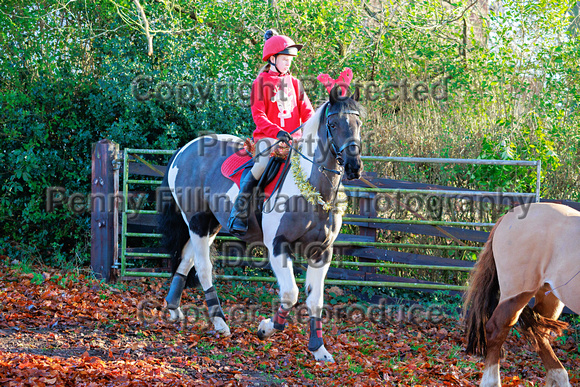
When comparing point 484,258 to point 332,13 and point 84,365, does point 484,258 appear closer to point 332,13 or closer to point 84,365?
point 84,365

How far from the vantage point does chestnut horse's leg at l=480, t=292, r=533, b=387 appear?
13.4 ft

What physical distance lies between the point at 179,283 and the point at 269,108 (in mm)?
2361

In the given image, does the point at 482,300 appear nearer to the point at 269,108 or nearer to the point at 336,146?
the point at 336,146

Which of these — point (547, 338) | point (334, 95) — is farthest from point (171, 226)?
point (547, 338)

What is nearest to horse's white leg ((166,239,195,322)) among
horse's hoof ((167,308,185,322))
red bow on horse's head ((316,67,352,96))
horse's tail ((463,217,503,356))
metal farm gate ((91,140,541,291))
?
horse's hoof ((167,308,185,322))

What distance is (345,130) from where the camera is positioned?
4.13 m

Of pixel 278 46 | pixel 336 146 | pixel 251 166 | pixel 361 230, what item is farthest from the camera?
pixel 361 230

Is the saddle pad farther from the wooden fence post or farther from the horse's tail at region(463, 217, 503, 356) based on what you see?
the horse's tail at region(463, 217, 503, 356)

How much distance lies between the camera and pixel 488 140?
296 inches

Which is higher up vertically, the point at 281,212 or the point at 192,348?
the point at 281,212

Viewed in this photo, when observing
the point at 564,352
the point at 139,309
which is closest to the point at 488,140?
the point at 564,352

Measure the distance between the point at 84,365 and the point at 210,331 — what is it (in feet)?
5.65

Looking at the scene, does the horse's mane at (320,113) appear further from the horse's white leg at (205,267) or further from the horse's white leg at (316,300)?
the horse's white leg at (205,267)

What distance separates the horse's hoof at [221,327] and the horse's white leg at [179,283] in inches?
21.2
